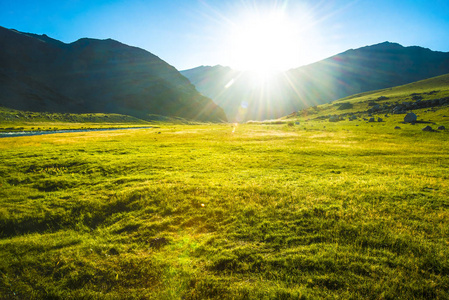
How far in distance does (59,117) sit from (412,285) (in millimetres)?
212194

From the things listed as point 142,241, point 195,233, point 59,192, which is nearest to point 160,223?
point 142,241

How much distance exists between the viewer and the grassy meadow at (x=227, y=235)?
25.1ft

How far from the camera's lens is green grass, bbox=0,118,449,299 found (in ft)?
25.1

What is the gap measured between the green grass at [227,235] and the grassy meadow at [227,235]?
2.1 inches

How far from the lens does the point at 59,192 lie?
16781mm

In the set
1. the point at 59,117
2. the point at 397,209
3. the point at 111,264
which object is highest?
the point at 59,117

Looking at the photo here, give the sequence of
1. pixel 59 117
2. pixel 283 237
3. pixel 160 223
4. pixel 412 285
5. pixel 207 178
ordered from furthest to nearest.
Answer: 1. pixel 59 117
2. pixel 207 178
3. pixel 160 223
4. pixel 283 237
5. pixel 412 285

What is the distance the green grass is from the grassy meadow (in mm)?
54

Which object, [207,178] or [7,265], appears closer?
[7,265]

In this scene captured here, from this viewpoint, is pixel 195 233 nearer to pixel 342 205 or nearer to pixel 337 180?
pixel 342 205

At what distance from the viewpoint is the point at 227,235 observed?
10.5 metres

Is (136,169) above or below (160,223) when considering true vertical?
above

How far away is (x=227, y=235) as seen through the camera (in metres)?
10.5

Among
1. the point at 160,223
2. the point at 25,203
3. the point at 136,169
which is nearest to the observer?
the point at 160,223
